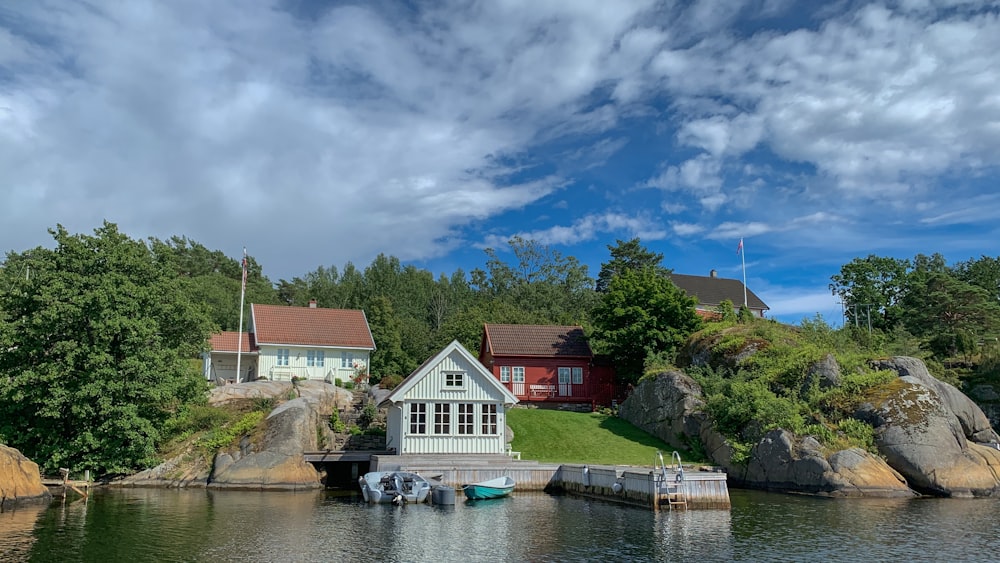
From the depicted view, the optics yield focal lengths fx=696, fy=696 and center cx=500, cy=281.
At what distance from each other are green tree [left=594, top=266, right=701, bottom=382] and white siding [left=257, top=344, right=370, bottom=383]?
1844cm

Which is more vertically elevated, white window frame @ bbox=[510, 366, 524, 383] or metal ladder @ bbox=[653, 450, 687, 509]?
white window frame @ bbox=[510, 366, 524, 383]

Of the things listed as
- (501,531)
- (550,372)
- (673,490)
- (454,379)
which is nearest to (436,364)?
(454,379)

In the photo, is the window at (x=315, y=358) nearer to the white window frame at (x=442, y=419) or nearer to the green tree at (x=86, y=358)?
the green tree at (x=86, y=358)

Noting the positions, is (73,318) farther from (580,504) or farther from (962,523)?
(962,523)

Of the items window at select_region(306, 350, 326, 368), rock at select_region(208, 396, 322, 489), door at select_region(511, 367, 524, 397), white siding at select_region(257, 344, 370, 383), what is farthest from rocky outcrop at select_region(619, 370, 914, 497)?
window at select_region(306, 350, 326, 368)

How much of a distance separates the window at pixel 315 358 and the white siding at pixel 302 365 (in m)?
0.07

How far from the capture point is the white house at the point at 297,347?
5006 cm

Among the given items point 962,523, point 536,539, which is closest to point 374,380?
point 536,539

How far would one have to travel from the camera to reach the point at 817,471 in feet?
94.7

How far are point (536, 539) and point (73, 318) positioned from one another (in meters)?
24.1

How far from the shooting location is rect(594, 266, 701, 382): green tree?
150ft

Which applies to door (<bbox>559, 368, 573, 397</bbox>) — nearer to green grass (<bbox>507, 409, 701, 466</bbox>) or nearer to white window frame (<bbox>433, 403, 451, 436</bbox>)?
green grass (<bbox>507, 409, 701, 466</bbox>)

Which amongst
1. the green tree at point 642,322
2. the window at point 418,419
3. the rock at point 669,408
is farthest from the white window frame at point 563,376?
the window at point 418,419

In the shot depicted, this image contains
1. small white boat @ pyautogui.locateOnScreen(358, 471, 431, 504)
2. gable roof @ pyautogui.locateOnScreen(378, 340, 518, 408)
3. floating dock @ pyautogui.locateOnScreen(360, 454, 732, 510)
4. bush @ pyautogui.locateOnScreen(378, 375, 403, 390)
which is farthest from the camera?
bush @ pyautogui.locateOnScreen(378, 375, 403, 390)
